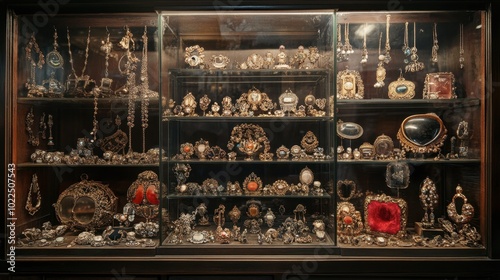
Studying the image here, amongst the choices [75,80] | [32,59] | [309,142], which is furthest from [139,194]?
[309,142]

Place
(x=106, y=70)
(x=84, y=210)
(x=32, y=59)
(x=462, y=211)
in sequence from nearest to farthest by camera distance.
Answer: (x=462, y=211), (x=32, y=59), (x=84, y=210), (x=106, y=70)

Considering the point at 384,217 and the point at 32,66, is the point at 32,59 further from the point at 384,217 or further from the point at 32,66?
the point at 384,217

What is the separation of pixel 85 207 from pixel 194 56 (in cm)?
126

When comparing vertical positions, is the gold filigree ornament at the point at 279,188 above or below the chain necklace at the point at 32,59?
below

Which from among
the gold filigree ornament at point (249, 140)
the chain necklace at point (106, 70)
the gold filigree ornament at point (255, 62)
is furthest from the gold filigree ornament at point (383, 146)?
the chain necklace at point (106, 70)

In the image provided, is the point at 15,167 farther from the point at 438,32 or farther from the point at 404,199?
the point at 438,32

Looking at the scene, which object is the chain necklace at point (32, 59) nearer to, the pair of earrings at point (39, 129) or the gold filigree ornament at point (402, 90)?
the pair of earrings at point (39, 129)

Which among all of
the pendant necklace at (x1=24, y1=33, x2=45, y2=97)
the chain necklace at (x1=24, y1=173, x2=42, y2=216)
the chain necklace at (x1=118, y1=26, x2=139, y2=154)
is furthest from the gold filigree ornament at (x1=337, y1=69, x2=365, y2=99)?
the chain necklace at (x1=24, y1=173, x2=42, y2=216)

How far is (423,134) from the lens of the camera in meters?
2.33

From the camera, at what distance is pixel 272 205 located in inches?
93.2

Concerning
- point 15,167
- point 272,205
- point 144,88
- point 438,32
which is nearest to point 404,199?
point 272,205

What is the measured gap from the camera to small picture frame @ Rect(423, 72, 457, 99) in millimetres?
2273

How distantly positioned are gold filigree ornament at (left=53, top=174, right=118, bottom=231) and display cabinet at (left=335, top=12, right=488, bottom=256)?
1555 mm

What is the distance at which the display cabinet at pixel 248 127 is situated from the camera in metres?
2.25
